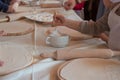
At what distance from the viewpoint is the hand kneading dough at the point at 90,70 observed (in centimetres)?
75

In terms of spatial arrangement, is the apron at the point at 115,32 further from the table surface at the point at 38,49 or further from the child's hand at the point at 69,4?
the child's hand at the point at 69,4

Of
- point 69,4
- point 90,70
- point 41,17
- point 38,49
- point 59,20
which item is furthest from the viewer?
point 69,4

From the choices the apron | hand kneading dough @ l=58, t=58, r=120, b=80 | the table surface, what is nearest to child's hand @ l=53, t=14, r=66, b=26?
the table surface

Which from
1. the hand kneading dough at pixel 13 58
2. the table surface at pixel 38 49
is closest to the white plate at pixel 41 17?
the table surface at pixel 38 49

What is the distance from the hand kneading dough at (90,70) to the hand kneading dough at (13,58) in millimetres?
135

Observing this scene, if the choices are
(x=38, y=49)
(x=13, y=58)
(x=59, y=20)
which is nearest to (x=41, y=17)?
(x=59, y=20)

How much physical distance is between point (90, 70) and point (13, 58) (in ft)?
0.91

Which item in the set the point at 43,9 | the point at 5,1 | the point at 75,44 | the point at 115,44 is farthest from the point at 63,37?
the point at 5,1

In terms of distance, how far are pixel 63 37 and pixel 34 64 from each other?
220 mm

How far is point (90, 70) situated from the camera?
79 cm

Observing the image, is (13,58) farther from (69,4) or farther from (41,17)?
(69,4)

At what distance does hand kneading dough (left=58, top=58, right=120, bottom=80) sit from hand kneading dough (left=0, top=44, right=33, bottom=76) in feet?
0.44

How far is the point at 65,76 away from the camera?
733 mm

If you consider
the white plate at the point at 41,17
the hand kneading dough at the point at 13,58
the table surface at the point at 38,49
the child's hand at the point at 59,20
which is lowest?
the table surface at the point at 38,49
